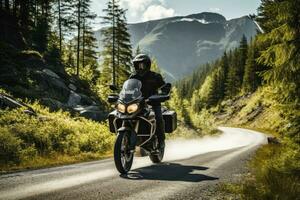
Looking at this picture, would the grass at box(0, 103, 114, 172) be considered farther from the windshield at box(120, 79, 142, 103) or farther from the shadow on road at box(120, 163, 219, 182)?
the windshield at box(120, 79, 142, 103)

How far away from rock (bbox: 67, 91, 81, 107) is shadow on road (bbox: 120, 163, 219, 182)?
80.7 ft

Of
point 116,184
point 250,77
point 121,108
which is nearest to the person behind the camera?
point 116,184

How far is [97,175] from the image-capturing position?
707cm

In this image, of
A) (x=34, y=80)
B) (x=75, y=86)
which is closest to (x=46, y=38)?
(x=75, y=86)

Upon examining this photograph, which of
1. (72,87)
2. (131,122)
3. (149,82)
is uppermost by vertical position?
(72,87)

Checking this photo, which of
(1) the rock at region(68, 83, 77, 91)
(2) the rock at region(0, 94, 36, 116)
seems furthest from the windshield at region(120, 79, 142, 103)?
(1) the rock at region(68, 83, 77, 91)

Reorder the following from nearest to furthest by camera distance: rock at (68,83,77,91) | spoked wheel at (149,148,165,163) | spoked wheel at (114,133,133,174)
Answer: spoked wheel at (114,133,133,174), spoked wheel at (149,148,165,163), rock at (68,83,77,91)

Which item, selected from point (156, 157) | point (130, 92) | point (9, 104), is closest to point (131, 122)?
point (130, 92)

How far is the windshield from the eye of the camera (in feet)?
24.7

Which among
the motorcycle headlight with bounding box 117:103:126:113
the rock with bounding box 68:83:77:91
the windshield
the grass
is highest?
the rock with bounding box 68:83:77:91

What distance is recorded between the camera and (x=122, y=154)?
7.45 metres

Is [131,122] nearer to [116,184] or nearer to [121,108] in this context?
[121,108]

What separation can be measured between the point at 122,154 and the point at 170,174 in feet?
3.38

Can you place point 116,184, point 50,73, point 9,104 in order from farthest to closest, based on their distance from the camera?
1. point 50,73
2. point 9,104
3. point 116,184
